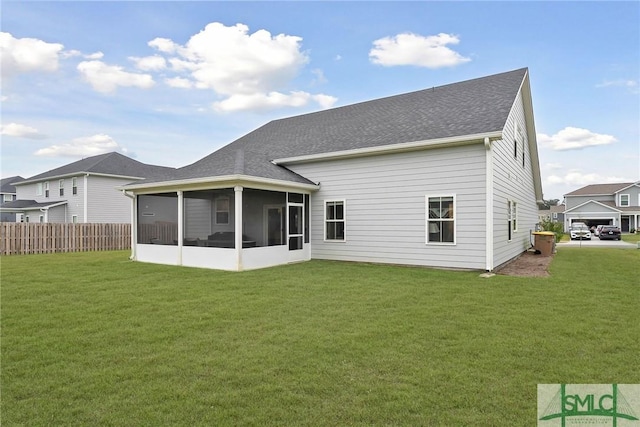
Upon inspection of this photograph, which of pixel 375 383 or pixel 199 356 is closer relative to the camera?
pixel 375 383

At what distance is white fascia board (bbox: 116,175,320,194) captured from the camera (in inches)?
422

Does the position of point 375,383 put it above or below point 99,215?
below

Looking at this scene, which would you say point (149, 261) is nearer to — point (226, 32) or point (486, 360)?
point (226, 32)

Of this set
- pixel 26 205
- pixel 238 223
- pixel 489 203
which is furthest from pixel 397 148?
pixel 26 205

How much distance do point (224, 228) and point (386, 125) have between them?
6779 mm

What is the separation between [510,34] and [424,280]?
31.6 ft

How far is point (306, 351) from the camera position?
4.21 metres

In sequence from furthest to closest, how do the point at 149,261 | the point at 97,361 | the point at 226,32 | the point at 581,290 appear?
the point at 226,32, the point at 149,261, the point at 581,290, the point at 97,361

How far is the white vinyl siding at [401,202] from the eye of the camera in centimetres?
1018

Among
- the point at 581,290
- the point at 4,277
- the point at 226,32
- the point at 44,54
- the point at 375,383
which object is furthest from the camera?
the point at 226,32

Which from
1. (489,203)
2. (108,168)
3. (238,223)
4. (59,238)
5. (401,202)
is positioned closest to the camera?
(489,203)

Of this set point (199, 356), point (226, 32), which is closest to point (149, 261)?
point (226, 32)

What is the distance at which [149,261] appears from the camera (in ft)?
43.0
